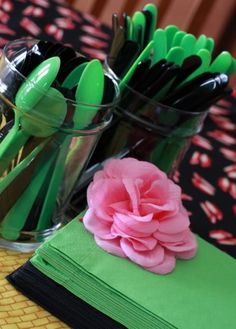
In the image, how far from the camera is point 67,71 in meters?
0.51

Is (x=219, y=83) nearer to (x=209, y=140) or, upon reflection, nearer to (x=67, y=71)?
(x=67, y=71)

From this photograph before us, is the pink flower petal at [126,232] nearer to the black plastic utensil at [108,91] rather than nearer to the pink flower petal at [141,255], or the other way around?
the pink flower petal at [141,255]

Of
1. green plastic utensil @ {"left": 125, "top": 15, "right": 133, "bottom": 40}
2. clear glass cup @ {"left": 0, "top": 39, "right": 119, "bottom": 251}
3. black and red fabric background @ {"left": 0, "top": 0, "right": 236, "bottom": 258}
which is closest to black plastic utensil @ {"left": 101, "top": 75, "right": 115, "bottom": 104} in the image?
clear glass cup @ {"left": 0, "top": 39, "right": 119, "bottom": 251}

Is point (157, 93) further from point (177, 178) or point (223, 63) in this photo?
point (177, 178)

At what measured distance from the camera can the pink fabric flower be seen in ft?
1.62

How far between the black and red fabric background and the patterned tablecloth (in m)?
0.28

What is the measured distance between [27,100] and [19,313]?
0.18 meters

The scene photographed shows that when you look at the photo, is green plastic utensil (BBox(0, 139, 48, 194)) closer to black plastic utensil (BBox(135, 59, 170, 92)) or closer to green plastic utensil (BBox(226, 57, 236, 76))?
black plastic utensil (BBox(135, 59, 170, 92))

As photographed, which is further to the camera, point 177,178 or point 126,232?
point 177,178

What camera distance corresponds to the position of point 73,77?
19.7 inches

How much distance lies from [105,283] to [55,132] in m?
0.14

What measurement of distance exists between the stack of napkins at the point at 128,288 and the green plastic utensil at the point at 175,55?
225 millimetres

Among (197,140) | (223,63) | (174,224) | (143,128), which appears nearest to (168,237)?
(174,224)

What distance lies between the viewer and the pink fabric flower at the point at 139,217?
1.62 ft
